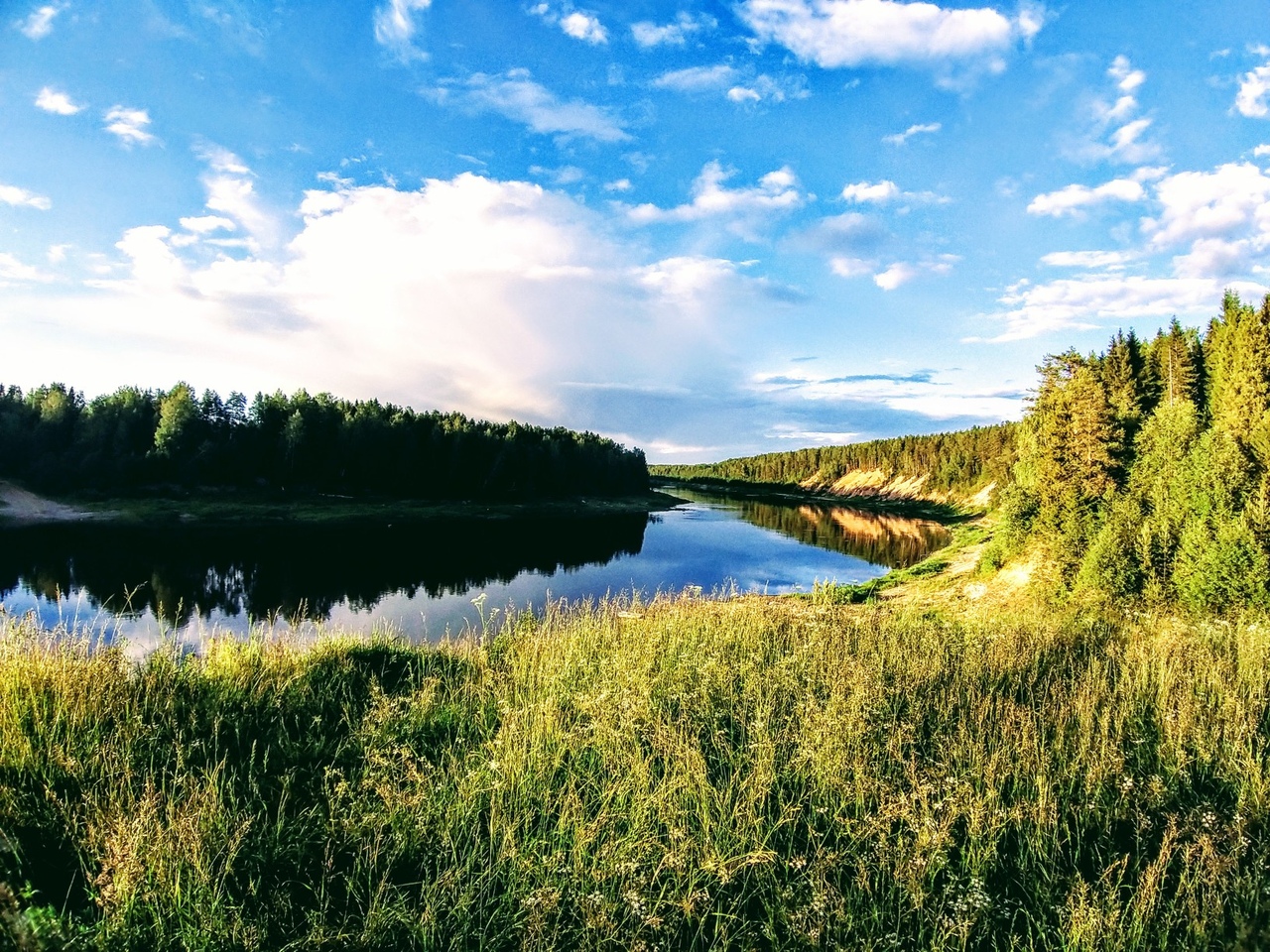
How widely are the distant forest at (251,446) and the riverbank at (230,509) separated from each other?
259 cm

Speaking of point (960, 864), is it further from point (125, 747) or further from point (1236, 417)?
point (1236, 417)

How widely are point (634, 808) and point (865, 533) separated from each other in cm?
6769

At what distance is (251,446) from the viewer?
215ft

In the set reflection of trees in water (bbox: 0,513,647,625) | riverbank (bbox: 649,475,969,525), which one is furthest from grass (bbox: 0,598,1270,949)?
riverbank (bbox: 649,475,969,525)

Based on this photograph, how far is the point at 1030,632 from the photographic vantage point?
10.1 meters

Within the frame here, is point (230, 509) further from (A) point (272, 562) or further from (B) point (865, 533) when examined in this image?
(B) point (865, 533)

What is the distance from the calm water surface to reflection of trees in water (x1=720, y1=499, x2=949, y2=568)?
0.39 meters

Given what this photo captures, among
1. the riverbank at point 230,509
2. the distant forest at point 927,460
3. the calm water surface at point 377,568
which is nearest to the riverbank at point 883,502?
the distant forest at point 927,460

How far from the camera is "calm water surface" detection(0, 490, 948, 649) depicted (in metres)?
23.6

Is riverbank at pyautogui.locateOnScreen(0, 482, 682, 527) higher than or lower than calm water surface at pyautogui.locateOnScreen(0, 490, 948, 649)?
higher

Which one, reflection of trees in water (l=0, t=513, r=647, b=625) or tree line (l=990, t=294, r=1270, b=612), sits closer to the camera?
tree line (l=990, t=294, r=1270, b=612)

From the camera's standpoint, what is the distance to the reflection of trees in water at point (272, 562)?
26.8 metres

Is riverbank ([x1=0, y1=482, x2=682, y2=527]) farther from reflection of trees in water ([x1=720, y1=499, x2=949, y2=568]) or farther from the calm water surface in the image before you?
reflection of trees in water ([x1=720, y1=499, x2=949, y2=568])

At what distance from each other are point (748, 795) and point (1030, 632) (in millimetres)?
8213
